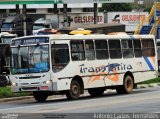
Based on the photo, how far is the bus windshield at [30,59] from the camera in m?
25.1

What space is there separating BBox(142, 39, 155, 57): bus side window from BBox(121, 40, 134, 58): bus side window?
3.92ft

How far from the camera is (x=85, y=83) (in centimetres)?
2692

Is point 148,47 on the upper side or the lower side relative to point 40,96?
upper

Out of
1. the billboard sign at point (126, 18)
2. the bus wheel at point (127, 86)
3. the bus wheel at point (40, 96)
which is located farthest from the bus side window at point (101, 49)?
the billboard sign at point (126, 18)

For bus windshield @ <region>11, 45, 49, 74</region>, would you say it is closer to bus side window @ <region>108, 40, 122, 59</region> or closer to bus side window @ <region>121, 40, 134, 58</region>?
bus side window @ <region>108, 40, 122, 59</region>

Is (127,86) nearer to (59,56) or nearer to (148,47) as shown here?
(148,47)

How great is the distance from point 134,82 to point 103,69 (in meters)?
2.55

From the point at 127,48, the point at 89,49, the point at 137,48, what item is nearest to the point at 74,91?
the point at 89,49

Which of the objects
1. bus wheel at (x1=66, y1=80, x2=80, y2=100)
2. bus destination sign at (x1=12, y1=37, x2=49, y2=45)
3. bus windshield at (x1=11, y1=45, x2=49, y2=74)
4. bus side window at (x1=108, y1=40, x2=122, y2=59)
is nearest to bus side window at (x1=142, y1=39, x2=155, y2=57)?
bus side window at (x1=108, y1=40, x2=122, y2=59)

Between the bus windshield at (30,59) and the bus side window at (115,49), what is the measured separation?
4428 mm

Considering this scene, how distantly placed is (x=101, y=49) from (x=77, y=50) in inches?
72.9

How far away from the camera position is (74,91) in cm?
2623

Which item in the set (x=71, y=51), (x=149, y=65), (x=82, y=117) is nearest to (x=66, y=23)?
(x=149, y=65)

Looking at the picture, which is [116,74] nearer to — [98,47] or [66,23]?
[98,47]
